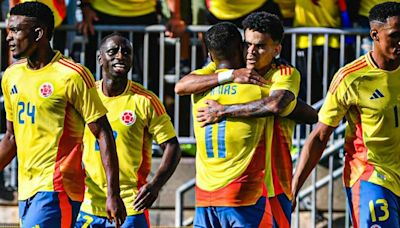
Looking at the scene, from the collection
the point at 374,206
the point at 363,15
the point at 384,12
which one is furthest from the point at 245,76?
the point at 363,15

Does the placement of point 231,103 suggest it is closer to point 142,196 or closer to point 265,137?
point 265,137

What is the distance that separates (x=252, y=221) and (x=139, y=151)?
60.6 inches

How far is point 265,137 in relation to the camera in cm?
911

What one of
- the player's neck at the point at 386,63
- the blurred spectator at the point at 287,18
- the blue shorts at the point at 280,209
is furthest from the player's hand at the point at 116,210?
the blurred spectator at the point at 287,18

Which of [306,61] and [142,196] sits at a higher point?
[306,61]

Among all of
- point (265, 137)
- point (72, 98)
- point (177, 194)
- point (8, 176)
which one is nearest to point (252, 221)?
point (265, 137)

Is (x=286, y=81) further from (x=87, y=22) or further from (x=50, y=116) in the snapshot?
(x=87, y=22)

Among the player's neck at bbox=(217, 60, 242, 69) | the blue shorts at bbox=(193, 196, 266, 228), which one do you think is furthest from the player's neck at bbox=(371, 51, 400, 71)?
the blue shorts at bbox=(193, 196, 266, 228)

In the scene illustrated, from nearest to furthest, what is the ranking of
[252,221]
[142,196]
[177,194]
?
1. [252,221]
2. [142,196]
3. [177,194]

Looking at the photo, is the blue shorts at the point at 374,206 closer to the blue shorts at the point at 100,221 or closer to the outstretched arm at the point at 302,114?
the outstretched arm at the point at 302,114

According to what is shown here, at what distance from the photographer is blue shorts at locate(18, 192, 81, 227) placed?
351 inches

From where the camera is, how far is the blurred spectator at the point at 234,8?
1333 cm

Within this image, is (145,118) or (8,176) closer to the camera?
(145,118)

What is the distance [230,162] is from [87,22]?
178 inches
